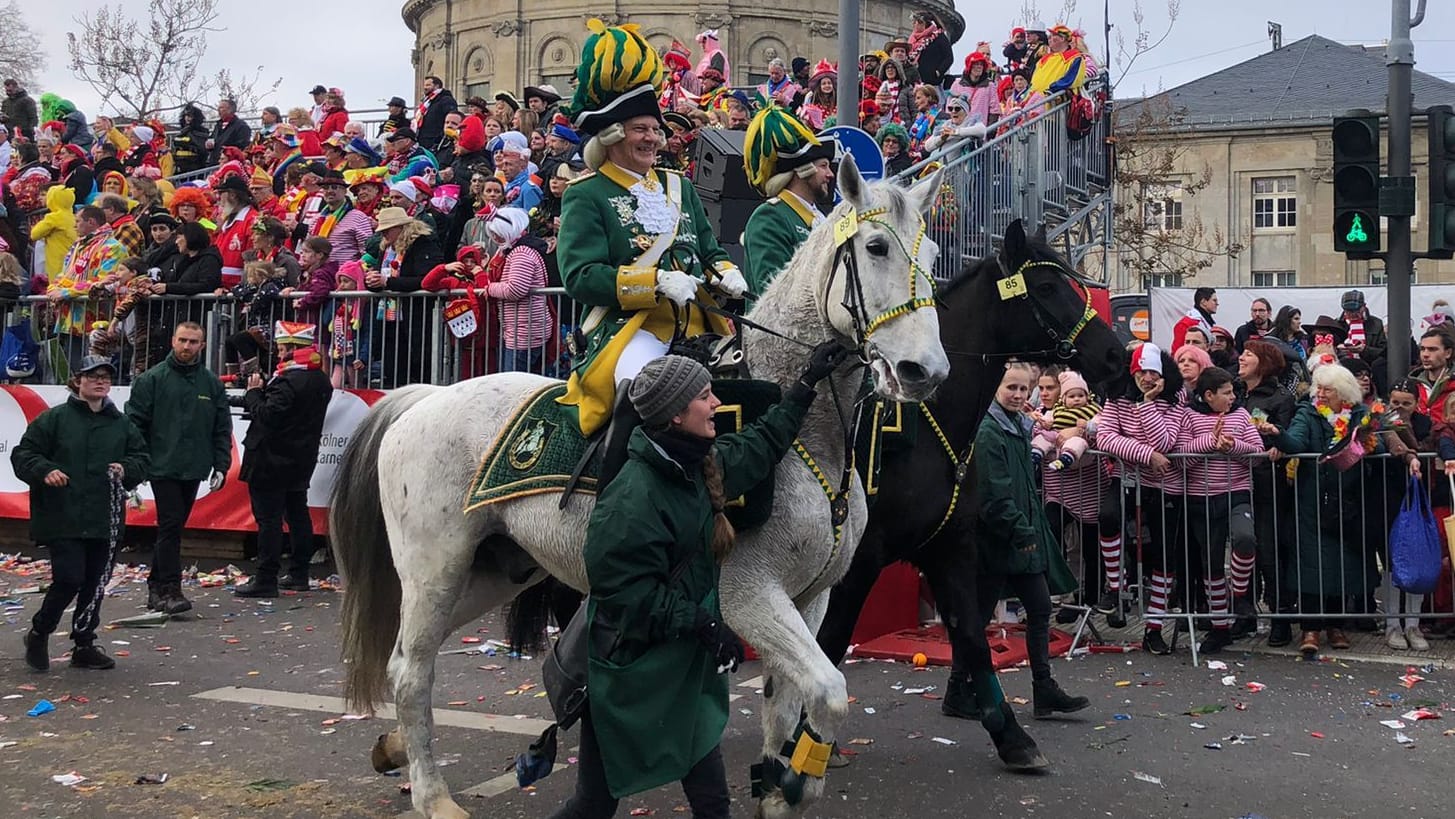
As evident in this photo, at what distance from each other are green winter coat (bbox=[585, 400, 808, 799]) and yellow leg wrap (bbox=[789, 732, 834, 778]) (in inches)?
12.8

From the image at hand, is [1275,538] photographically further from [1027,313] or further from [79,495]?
[79,495]

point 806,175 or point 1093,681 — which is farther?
point 1093,681

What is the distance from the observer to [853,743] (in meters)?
6.90

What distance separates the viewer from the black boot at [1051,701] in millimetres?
7379

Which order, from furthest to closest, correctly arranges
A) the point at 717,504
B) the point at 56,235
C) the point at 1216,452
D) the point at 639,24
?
1. the point at 639,24
2. the point at 56,235
3. the point at 1216,452
4. the point at 717,504

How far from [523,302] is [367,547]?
17.1 feet

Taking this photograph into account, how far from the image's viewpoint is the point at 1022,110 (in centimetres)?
1391

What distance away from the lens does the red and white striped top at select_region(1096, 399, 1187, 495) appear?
9.37 metres

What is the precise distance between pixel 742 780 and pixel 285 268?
8546 millimetres

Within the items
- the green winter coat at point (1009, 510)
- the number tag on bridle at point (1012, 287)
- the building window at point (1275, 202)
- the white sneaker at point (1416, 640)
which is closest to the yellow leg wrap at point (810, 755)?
the green winter coat at point (1009, 510)

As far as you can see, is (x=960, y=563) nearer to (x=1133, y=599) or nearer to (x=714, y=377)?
(x=714, y=377)

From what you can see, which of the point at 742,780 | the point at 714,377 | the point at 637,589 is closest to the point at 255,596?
the point at 742,780

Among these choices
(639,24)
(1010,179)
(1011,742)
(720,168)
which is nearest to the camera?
(1011,742)

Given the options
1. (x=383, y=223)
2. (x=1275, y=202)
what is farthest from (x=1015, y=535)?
(x=1275, y=202)
